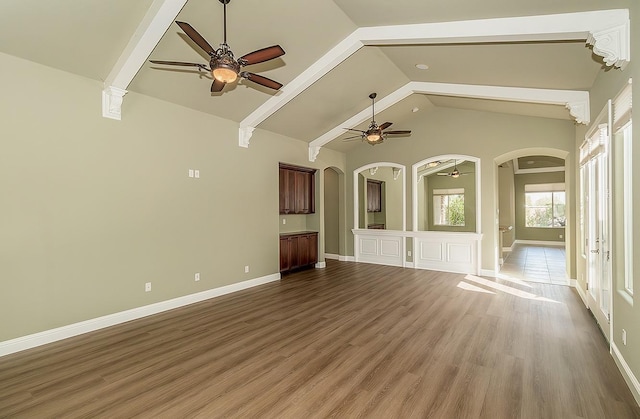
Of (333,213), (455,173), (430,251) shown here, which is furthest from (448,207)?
(333,213)

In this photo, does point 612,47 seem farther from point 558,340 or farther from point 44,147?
point 44,147

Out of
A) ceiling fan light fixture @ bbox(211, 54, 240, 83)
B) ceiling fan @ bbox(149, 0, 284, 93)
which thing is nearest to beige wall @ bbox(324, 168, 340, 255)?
ceiling fan @ bbox(149, 0, 284, 93)

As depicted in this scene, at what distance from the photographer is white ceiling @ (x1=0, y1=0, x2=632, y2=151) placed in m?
2.93

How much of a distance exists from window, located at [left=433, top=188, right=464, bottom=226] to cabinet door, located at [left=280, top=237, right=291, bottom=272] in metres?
4.89

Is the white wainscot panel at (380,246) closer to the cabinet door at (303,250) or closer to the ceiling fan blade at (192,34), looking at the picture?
the cabinet door at (303,250)

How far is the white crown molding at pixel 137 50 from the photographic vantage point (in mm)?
2975

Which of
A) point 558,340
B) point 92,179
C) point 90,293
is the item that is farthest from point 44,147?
point 558,340

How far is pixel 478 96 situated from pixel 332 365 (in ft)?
16.3

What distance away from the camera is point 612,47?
2547 millimetres

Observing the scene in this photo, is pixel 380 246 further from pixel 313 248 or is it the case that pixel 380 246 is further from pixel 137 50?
pixel 137 50

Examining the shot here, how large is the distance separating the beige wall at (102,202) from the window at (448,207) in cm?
606

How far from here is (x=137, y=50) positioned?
133 inches

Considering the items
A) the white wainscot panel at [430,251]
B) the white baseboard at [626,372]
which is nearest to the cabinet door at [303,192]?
the white wainscot panel at [430,251]

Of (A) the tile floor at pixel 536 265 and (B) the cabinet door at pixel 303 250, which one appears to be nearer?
(A) the tile floor at pixel 536 265
